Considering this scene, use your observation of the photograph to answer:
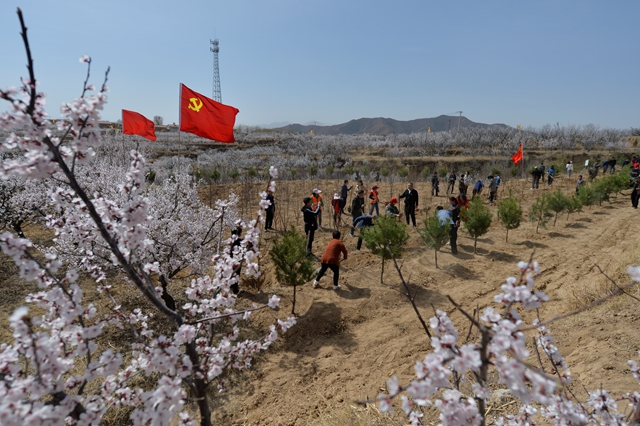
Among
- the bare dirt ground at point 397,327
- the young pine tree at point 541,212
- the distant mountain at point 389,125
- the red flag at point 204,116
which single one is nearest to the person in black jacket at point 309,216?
the bare dirt ground at point 397,327

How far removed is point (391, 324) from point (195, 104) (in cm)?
583

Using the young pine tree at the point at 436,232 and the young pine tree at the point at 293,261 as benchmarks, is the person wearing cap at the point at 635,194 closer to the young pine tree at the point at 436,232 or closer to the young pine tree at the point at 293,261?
the young pine tree at the point at 436,232

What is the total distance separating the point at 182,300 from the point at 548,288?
7.81 meters

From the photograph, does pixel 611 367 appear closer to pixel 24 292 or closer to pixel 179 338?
pixel 179 338

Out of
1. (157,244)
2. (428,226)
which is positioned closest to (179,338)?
(157,244)

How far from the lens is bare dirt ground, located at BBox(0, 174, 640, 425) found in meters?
4.56

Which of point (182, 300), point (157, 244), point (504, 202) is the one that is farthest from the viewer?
point (504, 202)

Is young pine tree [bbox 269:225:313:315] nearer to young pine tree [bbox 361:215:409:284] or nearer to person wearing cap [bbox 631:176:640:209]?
young pine tree [bbox 361:215:409:284]

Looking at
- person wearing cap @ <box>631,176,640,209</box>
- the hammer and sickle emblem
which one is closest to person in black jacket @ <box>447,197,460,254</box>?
the hammer and sickle emblem

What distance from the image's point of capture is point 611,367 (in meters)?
4.28

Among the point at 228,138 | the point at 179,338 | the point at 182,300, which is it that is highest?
the point at 228,138

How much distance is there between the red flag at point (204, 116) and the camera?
7109mm

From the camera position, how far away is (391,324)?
644 centimetres

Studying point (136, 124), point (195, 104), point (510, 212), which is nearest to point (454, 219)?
point (510, 212)
